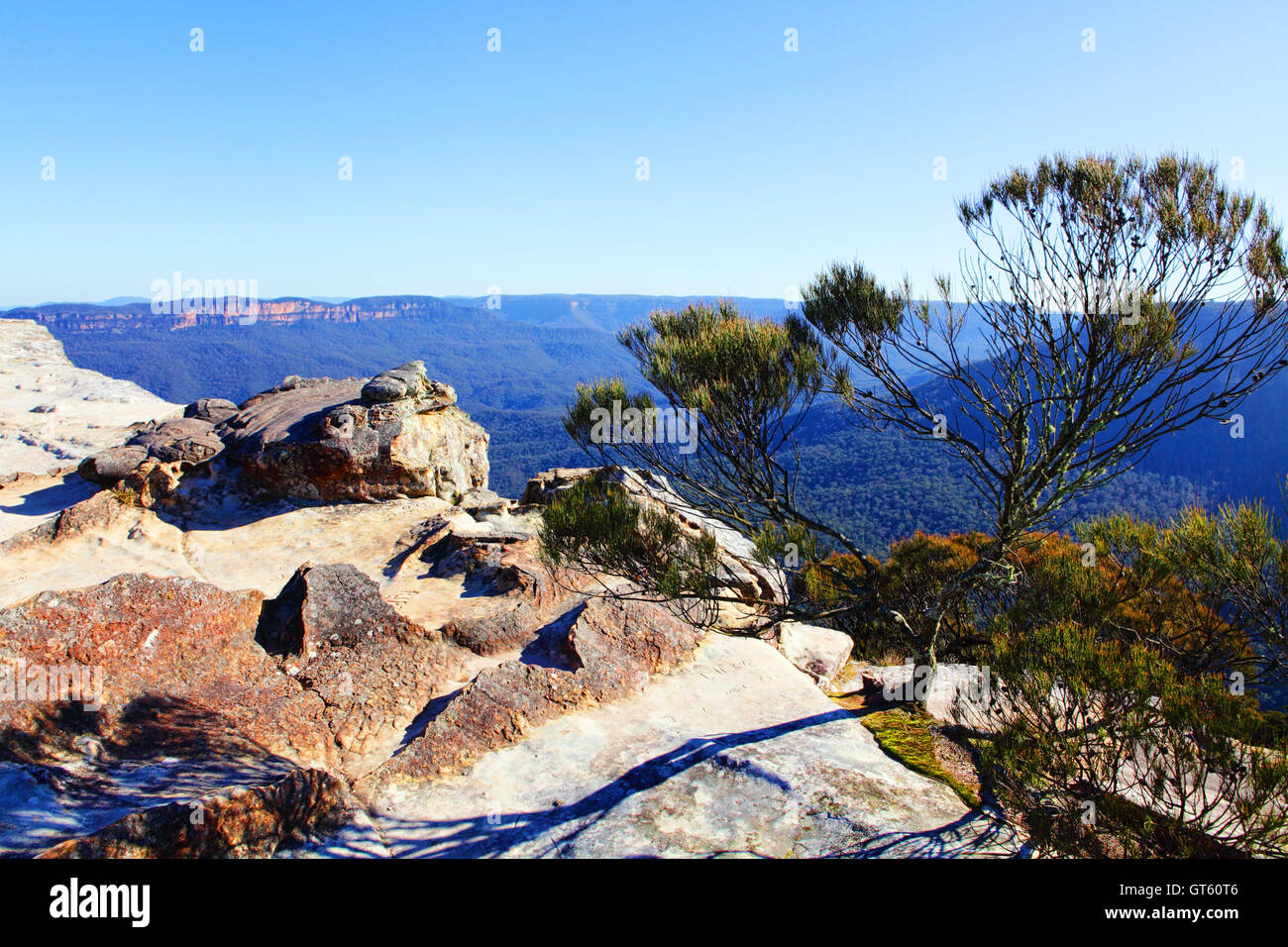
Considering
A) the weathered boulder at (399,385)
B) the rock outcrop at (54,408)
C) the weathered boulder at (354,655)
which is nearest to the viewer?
the weathered boulder at (354,655)

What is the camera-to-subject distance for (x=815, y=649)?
1026cm

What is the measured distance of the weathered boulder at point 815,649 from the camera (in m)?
9.84

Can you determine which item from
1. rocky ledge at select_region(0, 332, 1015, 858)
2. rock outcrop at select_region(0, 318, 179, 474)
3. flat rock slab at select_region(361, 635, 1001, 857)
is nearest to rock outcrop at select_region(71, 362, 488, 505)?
rocky ledge at select_region(0, 332, 1015, 858)

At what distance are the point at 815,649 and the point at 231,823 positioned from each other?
7741 millimetres

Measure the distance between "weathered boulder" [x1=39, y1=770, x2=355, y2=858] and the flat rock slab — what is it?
1.29ft

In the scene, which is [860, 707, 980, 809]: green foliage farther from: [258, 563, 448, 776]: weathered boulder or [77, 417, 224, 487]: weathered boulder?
[77, 417, 224, 487]: weathered boulder

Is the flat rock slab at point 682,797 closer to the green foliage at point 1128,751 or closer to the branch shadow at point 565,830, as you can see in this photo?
the branch shadow at point 565,830

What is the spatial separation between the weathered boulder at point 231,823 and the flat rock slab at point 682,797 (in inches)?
15.5

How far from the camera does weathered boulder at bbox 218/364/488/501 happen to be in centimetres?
1506

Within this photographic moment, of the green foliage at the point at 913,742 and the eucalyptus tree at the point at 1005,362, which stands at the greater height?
the eucalyptus tree at the point at 1005,362

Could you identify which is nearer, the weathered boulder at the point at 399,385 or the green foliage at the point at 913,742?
the green foliage at the point at 913,742

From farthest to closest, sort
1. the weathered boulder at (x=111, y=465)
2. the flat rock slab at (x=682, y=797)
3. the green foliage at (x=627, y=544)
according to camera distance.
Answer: the weathered boulder at (x=111, y=465)
the green foliage at (x=627, y=544)
the flat rock slab at (x=682, y=797)

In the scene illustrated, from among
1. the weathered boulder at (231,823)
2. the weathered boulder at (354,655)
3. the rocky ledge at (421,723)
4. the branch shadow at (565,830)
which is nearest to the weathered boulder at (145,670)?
the rocky ledge at (421,723)
